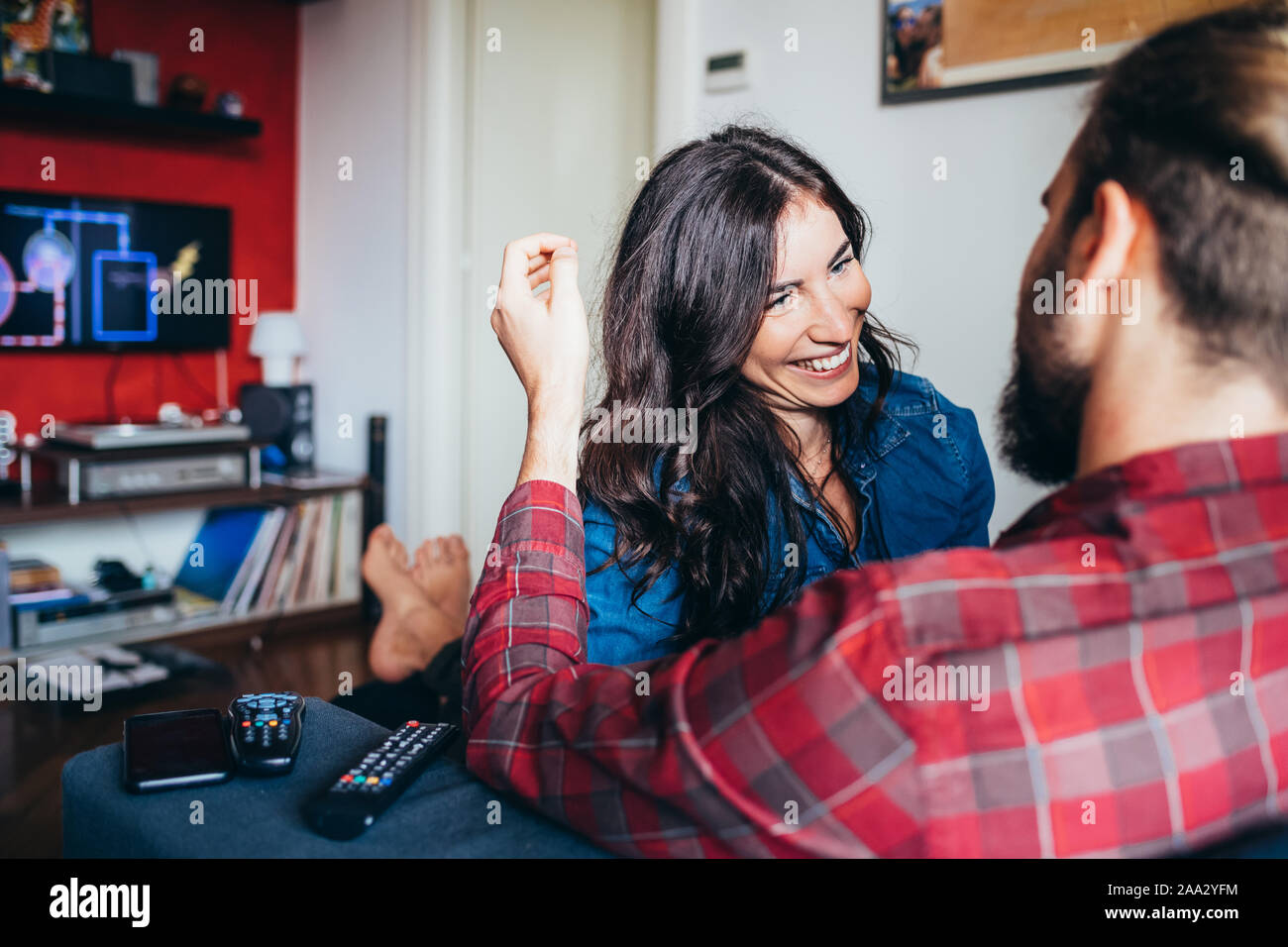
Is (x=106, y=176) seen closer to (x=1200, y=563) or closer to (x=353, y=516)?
(x=353, y=516)

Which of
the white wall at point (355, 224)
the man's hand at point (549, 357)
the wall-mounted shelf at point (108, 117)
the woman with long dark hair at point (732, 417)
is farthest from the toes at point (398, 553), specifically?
the wall-mounted shelf at point (108, 117)

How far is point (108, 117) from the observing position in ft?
11.3

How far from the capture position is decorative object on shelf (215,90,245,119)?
3604mm

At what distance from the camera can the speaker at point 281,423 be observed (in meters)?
3.69

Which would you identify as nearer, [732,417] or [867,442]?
[732,417]

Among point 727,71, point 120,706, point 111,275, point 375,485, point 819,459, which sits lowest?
point 120,706

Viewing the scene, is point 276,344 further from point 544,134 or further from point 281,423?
point 544,134

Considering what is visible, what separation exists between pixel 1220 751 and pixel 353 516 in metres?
3.35

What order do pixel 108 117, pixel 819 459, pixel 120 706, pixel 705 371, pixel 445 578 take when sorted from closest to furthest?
pixel 705 371
pixel 819 459
pixel 445 578
pixel 120 706
pixel 108 117

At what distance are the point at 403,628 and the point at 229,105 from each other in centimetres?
223

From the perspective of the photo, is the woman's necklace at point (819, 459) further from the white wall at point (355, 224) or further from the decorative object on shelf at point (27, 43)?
the decorative object on shelf at point (27, 43)

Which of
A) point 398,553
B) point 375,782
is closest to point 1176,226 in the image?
point 375,782

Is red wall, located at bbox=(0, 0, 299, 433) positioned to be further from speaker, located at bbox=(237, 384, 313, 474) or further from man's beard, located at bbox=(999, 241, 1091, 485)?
man's beard, located at bbox=(999, 241, 1091, 485)
